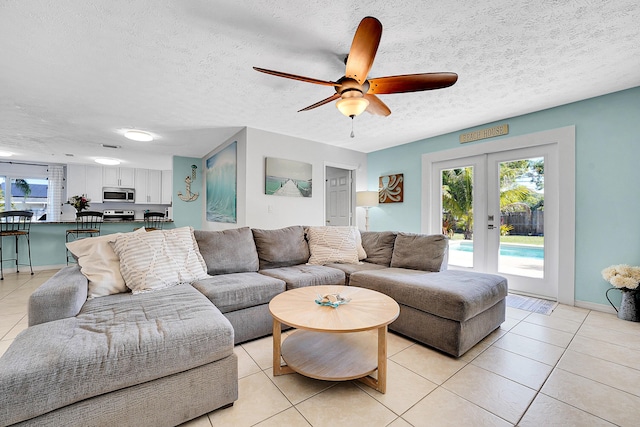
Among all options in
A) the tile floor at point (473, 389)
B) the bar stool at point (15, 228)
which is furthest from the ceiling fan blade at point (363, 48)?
the bar stool at point (15, 228)

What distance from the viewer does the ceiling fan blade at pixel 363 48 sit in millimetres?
1399

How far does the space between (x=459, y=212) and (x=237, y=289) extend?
3507mm

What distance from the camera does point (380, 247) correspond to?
3.18m

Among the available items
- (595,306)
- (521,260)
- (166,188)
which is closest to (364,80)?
(521,260)

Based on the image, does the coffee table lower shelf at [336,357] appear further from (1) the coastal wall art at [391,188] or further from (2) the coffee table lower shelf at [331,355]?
(1) the coastal wall art at [391,188]

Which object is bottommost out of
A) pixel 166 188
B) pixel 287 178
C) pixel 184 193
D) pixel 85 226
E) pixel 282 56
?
pixel 85 226

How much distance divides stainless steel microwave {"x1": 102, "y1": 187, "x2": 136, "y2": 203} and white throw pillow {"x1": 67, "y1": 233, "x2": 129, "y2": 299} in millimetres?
6393

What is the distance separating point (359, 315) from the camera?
1.51 m

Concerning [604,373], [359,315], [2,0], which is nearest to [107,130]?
[2,0]

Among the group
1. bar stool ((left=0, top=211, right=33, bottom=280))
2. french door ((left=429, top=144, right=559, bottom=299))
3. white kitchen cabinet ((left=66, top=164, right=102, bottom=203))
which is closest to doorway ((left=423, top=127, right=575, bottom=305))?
french door ((left=429, top=144, right=559, bottom=299))

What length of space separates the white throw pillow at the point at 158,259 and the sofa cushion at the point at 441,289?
1.50 m

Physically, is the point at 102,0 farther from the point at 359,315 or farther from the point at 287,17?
the point at 359,315

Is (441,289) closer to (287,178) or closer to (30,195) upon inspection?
(287,178)

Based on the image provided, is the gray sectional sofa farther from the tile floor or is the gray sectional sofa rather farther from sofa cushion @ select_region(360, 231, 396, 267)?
sofa cushion @ select_region(360, 231, 396, 267)
